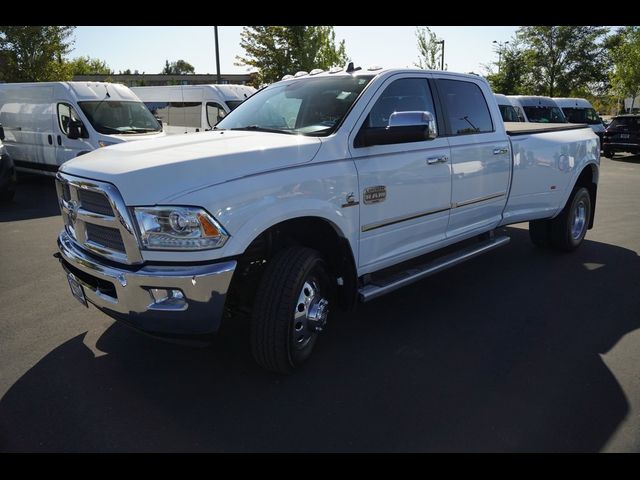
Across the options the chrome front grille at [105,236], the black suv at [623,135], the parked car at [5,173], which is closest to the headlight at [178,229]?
the chrome front grille at [105,236]

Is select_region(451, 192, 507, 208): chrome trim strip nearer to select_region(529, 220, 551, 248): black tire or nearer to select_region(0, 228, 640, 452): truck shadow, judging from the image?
select_region(0, 228, 640, 452): truck shadow

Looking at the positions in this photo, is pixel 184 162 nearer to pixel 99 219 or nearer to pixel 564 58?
pixel 99 219

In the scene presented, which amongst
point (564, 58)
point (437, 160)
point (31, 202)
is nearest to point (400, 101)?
point (437, 160)

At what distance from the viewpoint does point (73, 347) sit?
3.72 metres

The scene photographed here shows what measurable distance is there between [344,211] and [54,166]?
32.4ft

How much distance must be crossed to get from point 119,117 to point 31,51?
16.8 meters

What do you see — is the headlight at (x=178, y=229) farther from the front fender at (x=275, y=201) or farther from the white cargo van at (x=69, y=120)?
the white cargo van at (x=69, y=120)

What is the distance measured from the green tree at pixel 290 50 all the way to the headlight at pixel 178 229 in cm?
2251

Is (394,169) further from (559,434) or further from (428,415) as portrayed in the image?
(559,434)

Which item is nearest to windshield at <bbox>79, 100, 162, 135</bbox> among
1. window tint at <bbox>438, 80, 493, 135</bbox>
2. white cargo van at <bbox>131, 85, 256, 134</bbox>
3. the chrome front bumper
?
white cargo van at <bbox>131, 85, 256, 134</bbox>

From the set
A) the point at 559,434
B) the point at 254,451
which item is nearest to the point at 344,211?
the point at 254,451

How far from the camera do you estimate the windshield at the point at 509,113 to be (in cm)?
1823

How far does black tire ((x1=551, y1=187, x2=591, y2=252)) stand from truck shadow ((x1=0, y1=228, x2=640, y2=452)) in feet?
5.57
